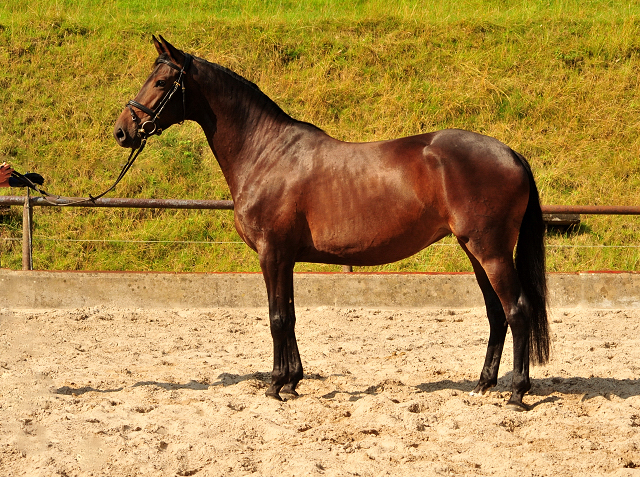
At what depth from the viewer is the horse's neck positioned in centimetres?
472

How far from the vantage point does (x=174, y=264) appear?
916 centimetres

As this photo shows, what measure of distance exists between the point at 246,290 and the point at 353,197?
10.7ft

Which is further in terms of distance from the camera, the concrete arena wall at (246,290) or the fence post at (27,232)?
the fence post at (27,232)

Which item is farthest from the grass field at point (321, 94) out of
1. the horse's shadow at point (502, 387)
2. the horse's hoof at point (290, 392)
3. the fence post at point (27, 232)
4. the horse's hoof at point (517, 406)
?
the horse's hoof at point (517, 406)

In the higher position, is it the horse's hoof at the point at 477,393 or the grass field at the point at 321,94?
the grass field at the point at 321,94

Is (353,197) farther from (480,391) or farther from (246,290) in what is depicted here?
(246,290)

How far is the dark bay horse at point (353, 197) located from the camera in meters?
4.26

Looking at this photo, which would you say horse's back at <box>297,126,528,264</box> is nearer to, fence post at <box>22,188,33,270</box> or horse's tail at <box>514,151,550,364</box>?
horse's tail at <box>514,151,550,364</box>

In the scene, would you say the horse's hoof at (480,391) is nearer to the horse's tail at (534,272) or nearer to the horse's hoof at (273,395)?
the horse's tail at (534,272)

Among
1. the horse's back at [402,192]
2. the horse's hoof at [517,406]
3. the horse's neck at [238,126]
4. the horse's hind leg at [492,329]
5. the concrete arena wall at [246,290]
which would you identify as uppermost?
the horse's neck at [238,126]

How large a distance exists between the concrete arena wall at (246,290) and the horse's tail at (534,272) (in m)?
2.79

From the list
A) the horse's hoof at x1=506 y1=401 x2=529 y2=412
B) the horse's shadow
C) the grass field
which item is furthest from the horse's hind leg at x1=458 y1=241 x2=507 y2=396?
the grass field

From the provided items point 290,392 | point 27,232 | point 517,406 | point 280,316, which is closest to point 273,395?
point 290,392

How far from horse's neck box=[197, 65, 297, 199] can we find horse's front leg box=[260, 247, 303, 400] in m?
0.60
